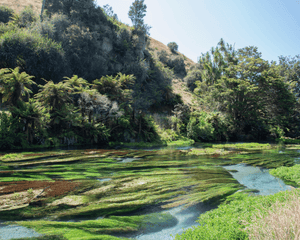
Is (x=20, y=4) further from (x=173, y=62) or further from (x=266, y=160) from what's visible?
(x=266, y=160)

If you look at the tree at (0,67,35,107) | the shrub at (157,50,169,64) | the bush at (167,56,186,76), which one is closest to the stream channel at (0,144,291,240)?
the tree at (0,67,35,107)

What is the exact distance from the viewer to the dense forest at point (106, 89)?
15.5m

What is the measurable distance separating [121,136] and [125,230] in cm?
1673

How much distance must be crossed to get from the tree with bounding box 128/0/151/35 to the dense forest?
211mm

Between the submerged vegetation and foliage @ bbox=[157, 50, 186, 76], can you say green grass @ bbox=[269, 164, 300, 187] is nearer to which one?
the submerged vegetation

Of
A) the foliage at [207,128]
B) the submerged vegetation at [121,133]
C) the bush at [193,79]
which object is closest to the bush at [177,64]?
the submerged vegetation at [121,133]

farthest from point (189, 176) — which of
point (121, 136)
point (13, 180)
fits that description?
point (121, 136)

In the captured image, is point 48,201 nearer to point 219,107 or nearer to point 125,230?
point 125,230

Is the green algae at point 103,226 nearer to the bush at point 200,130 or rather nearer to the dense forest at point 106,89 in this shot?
the dense forest at point 106,89

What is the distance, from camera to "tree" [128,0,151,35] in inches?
1458

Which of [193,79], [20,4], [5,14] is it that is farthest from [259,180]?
[20,4]

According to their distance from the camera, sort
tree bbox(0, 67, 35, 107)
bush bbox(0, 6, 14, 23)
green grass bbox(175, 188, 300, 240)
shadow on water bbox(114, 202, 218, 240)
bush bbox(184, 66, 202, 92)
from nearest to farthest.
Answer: green grass bbox(175, 188, 300, 240), shadow on water bbox(114, 202, 218, 240), tree bbox(0, 67, 35, 107), bush bbox(0, 6, 14, 23), bush bbox(184, 66, 202, 92)

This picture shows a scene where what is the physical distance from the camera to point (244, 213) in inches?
139

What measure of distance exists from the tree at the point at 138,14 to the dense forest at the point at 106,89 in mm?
211
